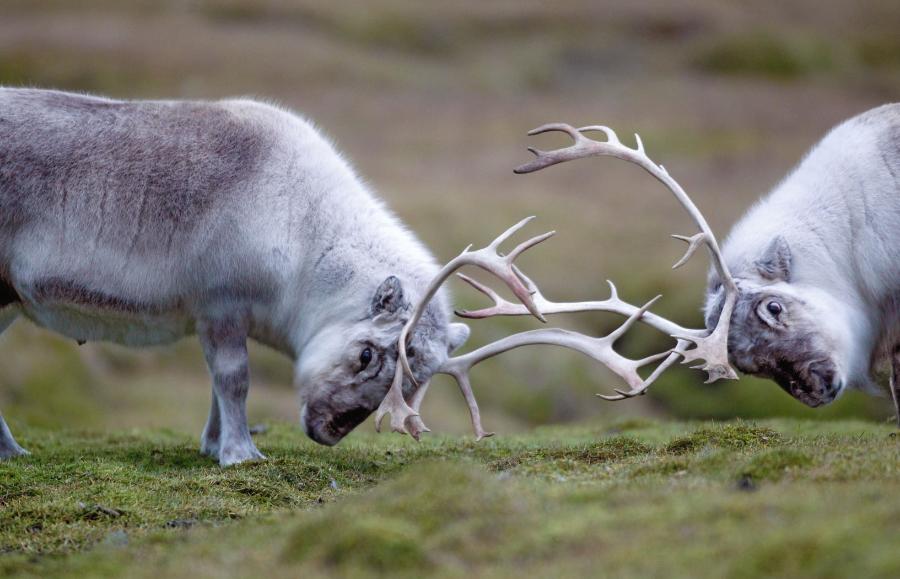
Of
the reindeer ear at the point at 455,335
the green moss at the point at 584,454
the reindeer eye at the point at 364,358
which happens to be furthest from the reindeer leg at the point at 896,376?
the reindeer eye at the point at 364,358

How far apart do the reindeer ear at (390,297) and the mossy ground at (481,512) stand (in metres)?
1.50

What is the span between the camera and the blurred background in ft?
77.3

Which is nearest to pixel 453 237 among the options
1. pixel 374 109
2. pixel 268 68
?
pixel 374 109

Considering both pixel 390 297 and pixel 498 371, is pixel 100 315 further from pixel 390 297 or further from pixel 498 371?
pixel 498 371

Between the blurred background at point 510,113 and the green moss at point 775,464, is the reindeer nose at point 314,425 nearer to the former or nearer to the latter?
the green moss at point 775,464

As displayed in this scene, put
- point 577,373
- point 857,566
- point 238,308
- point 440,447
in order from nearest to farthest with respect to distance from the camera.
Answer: point 857,566, point 238,308, point 440,447, point 577,373

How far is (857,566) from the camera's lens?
5.60 m

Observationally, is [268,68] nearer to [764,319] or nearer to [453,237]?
[453,237]

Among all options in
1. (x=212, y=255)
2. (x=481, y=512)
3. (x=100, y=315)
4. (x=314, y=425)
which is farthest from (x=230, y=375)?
(x=481, y=512)

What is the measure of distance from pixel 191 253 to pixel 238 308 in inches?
26.6

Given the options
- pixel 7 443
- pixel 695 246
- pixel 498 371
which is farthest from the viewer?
pixel 498 371

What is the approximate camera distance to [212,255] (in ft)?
35.8

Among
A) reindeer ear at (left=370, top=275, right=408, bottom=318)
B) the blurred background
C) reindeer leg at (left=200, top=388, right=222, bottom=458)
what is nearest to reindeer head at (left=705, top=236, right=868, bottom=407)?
reindeer ear at (left=370, top=275, right=408, bottom=318)

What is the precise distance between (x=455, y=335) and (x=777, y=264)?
3.04 meters
